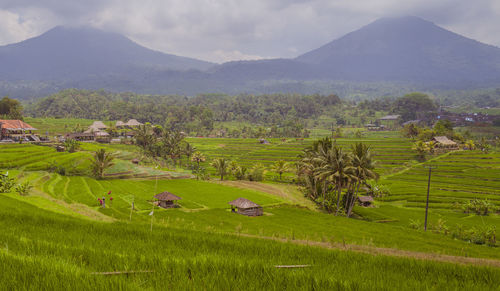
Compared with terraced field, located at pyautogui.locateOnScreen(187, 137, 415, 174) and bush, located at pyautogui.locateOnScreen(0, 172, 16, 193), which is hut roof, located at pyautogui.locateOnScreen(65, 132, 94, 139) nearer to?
terraced field, located at pyautogui.locateOnScreen(187, 137, 415, 174)

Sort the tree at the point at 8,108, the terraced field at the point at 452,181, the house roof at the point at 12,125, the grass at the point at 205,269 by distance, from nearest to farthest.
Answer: the grass at the point at 205,269 < the terraced field at the point at 452,181 < the house roof at the point at 12,125 < the tree at the point at 8,108

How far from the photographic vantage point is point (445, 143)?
276 ft

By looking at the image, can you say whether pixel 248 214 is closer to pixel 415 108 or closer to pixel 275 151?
pixel 275 151

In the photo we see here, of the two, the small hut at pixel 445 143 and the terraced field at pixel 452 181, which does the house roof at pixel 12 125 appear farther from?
the small hut at pixel 445 143

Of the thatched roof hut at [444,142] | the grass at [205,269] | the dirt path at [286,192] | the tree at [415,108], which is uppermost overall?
the tree at [415,108]

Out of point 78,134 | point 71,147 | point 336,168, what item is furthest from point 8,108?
point 336,168

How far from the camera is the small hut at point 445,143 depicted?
277 ft

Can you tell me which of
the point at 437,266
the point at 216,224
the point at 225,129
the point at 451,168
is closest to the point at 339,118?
the point at 225,129

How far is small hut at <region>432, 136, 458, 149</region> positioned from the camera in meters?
84.3

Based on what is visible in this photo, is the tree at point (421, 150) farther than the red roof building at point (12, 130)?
Yes

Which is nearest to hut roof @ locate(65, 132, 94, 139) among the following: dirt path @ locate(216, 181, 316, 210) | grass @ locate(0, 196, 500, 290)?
dirt path @ locate(216, 181, 316, 210)

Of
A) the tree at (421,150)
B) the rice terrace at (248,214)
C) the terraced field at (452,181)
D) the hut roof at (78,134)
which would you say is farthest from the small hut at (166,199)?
the hut roof at (78,134)

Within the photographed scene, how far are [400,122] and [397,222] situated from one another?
153 m

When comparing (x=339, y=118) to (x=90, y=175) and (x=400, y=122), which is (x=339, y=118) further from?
(x=90, y=175)
